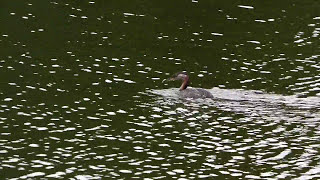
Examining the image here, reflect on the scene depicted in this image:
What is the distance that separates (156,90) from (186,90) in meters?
1.63

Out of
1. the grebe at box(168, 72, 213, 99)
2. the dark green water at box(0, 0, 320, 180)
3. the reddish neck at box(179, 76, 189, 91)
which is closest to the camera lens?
the dark green water at box(0, 0, 320, 180)

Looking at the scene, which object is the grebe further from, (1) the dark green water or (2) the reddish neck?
(1) the dark green water

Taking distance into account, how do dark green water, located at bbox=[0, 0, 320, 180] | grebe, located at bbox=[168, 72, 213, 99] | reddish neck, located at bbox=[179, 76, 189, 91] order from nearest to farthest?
dark green water, located at bbox=[0, 0, 320, 180]
grebe, located at bbox=[168, 72, 213, 99]
reddish neck, located at bbox=[179, 76, 189, 91]

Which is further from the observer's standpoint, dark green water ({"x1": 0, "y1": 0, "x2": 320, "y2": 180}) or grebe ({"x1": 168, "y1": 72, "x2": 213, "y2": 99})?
grebe ({"x1": 168, "y1": 72, "x2": 213, "y2": 99})

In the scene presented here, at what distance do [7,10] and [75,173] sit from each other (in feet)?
96.4

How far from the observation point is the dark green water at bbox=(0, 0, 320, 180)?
34812mm

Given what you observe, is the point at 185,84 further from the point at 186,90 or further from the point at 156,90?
the point at 156,90

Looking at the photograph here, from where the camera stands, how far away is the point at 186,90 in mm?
44781

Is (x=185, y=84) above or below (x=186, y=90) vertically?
above

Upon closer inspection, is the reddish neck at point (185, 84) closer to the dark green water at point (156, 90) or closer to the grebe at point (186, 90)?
the grebe at point (186, 90)

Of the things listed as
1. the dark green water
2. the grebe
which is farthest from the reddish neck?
the dark green water

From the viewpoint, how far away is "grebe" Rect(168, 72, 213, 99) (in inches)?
1731

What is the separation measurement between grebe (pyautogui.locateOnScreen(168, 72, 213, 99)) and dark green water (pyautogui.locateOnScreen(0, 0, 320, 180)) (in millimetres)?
489

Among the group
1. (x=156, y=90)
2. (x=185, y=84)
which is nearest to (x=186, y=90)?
(x=185, y=84)
